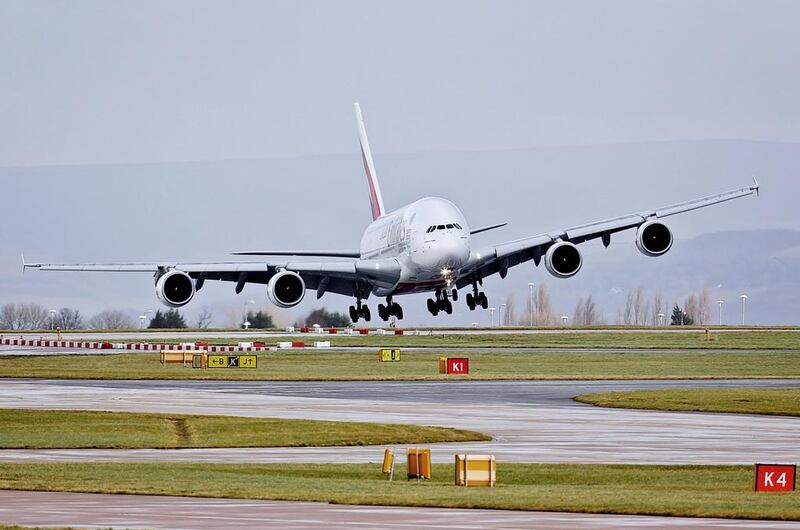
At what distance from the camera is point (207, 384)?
213 feet

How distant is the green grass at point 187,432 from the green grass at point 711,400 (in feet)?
39.8

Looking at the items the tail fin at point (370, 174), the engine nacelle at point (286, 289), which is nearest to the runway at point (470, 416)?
the engine nacelle at point (286, 289)

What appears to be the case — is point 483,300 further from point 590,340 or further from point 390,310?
point 590,340

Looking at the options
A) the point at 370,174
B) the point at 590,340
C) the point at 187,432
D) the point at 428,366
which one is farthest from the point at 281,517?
the point at 370,174

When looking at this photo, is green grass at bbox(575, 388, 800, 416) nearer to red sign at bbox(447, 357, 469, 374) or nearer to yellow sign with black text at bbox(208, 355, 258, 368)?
red sign at bbox(447, 357, 469, 374)

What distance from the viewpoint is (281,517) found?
21.4 metres

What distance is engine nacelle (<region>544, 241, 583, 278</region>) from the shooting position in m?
84.3

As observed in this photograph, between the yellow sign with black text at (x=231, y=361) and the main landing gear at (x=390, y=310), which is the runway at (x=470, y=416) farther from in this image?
the main landing gear at (x=390, y=310)

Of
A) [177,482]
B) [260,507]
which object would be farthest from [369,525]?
[177,482]

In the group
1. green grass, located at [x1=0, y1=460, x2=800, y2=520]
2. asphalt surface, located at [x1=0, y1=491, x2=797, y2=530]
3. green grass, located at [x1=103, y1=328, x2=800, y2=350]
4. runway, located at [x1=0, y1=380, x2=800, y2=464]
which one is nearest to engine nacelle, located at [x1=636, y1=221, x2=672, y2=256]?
green grass, located at [x1=103, y1=328, x2=800, y2=350]

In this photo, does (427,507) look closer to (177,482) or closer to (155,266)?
(177,482)

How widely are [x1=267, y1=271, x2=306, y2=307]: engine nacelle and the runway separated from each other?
21686 millimetres

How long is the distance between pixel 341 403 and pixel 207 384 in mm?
15361

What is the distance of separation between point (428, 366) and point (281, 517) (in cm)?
5707
